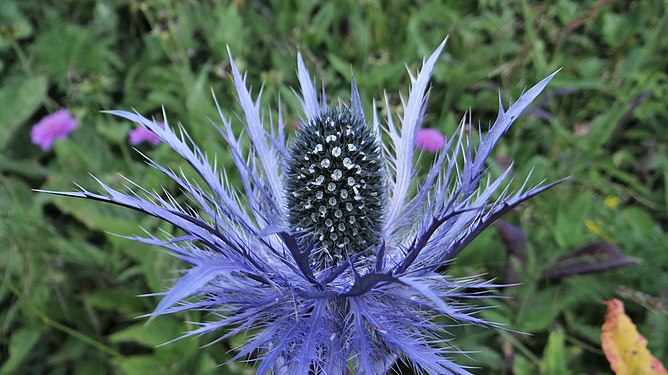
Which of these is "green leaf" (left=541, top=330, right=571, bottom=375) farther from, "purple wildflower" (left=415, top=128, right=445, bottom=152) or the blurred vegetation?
"purple wildflower" (left=415, top=128, right=445, bottom=152)

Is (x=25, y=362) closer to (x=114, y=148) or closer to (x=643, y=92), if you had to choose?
(x=114, y=148)

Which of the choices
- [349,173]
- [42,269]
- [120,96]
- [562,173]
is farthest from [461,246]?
[120,96]

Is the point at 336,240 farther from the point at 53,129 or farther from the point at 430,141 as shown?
the point at 53,129

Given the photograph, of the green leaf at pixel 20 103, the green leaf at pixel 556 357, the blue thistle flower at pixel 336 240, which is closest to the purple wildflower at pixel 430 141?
the blue thistle flower at pixel 336 240

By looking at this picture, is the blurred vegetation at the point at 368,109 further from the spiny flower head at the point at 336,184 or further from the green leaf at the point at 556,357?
the spiny flower head at the point at 336,184

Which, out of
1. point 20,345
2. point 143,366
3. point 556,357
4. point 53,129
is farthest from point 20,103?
point 556,357
